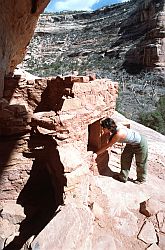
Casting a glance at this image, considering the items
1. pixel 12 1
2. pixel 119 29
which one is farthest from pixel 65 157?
pixel 119 29

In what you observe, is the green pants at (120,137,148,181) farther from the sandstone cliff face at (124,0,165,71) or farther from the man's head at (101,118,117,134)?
the sandstone cliff face at (124,0,165,71)

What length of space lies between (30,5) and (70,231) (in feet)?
14.4

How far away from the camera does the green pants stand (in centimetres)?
477

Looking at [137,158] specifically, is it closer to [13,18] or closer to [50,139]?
[50,139]

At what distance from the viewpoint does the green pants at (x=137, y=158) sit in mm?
4766

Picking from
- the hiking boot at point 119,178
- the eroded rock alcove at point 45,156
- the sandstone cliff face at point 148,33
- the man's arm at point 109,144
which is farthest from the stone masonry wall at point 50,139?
the sandstone cliff face at point 148,33

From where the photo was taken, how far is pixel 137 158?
4883 millimetres

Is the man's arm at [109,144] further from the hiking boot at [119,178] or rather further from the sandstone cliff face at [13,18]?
the sandstone cliff face at [13,18]

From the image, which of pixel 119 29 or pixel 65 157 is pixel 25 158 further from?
pixel 119 29

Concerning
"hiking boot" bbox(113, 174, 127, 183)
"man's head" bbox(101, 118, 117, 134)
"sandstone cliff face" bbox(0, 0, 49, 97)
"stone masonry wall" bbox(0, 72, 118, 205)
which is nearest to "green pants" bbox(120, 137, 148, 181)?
"hiking boot" bbox(113, 174, 127, 183)

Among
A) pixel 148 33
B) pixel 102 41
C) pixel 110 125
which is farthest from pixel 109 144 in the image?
pixel 102 41

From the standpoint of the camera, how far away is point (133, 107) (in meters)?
19.5

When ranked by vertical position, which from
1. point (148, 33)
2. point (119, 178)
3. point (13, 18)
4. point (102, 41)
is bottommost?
point (119, 178)

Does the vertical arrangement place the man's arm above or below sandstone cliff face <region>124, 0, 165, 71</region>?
below
